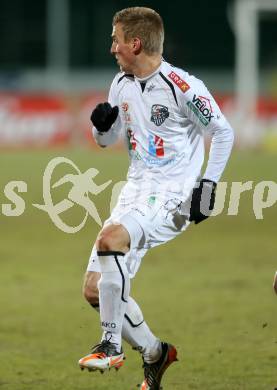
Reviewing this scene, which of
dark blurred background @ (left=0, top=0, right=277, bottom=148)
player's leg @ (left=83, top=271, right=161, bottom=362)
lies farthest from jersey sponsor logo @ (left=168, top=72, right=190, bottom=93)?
dark blurred background @ (left=0, top=0, right=277, bottom=148)

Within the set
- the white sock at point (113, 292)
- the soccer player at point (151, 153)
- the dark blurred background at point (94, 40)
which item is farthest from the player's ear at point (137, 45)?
the dark blurred background at point (94, 40)

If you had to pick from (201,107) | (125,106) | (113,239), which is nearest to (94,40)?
(125,106)

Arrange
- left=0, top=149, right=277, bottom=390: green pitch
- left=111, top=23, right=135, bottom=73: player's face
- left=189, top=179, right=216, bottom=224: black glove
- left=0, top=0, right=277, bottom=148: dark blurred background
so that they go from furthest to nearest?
left=0, top=0, right=277, bottom=148: dark blurred background < left=0, top=149, right=277, bottom=390: green pitch < left=111, top=23, right=135, bottom=73: player's face < left=189, top=179, right=216, bottom=224: black glove

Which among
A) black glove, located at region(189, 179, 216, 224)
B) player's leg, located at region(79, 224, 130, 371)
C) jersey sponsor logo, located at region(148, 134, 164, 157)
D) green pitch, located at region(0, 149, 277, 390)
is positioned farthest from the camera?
green pitch, located at region(0, 149, 277, 390)

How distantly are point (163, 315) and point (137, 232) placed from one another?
3.27m

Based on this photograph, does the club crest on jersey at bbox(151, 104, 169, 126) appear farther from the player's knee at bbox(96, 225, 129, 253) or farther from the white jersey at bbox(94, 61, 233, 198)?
the player's knee at bbox(96, 225, 129, 253)

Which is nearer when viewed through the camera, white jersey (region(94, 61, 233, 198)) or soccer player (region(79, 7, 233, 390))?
soccer player (region(79, 7, 233, 390))

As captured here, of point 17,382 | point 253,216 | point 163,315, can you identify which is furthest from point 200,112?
point 253,216

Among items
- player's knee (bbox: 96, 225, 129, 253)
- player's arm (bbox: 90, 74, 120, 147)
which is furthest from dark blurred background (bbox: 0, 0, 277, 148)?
player's knee (bbox: 96, 225, 129, 253)

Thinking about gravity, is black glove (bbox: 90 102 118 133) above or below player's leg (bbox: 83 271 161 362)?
above

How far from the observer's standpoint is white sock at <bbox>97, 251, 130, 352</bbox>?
578cm

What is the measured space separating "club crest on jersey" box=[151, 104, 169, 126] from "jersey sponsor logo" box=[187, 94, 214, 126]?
6.2 inches

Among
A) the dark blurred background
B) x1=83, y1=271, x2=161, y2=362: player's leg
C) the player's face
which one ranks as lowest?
the dark blurred background

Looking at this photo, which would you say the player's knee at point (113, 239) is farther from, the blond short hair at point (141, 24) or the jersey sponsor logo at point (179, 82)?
the blond short hair at point (141, 24)
